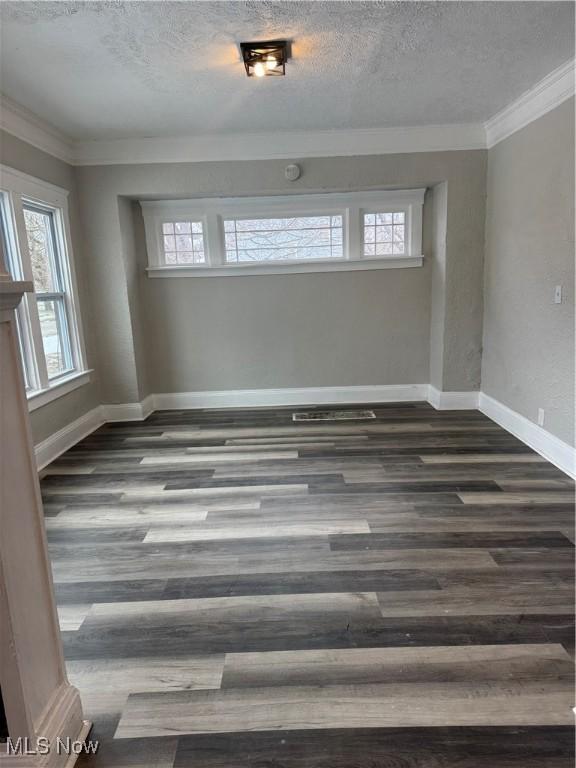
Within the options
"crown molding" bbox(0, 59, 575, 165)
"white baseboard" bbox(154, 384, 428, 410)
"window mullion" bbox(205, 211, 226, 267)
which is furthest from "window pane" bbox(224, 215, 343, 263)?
"white baseboard" bbox(154, 384, 428, 410)

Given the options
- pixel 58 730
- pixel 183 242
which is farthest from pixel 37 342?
pixel 58 730

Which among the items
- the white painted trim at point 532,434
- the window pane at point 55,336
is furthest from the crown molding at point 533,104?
the window pane at point 55,336

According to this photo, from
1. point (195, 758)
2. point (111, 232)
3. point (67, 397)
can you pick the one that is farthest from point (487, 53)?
point (67, 397)

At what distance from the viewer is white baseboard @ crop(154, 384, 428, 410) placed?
188 inches

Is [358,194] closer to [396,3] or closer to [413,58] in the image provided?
[413,58]

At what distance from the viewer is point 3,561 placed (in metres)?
1.01

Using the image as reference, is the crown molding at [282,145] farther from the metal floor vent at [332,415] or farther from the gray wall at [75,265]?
the metal floor vent at [332,415]

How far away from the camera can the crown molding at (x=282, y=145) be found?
3.90 meters

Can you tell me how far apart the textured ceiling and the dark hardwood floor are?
101 inches

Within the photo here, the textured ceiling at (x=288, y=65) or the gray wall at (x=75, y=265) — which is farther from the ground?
the textured ceiling at (x=288, y=65)

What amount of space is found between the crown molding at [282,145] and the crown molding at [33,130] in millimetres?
182

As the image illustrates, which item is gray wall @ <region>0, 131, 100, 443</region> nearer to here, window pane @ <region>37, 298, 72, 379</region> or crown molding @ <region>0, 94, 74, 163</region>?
crown molding @ <region>0, 94, 74, 163</region>

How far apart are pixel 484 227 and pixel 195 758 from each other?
430 centimetres

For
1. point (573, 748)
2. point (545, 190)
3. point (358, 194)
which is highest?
point (358, 194)
